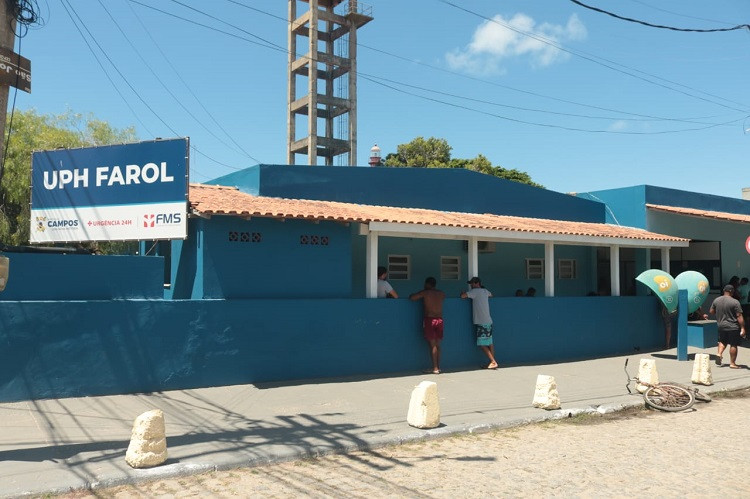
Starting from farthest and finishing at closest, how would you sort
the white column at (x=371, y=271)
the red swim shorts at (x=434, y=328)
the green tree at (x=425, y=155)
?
the green tree at (x=425, y=155)
the white column at (x=371, y=271)
the red swim shorts at (x=434, y=328)

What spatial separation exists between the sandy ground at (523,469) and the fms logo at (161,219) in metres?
4.48

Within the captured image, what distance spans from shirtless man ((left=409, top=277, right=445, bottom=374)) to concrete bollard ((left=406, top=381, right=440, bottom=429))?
11.8 ft

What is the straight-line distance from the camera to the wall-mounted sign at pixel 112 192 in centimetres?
891

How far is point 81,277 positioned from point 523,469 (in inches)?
254

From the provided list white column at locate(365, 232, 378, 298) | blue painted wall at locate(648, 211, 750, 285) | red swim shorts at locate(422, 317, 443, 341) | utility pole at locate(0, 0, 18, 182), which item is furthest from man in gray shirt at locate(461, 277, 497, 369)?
utility pole at locate(0, 0, 18, 182)

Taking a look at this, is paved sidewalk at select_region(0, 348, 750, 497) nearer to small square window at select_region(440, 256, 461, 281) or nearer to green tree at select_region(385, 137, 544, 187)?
small square window at select_region(440, 256, 461, 281)

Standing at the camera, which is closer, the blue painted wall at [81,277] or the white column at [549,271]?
the blue painted wall at [81,277]

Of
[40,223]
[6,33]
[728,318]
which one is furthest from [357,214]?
[728,318]

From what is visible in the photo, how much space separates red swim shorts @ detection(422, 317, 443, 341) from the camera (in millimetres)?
10625

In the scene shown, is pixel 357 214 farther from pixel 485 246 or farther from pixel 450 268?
pixel 485 246

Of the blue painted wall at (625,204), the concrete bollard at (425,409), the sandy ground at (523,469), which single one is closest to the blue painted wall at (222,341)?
the concrete bollard at (425,409)

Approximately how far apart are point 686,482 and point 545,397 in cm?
285

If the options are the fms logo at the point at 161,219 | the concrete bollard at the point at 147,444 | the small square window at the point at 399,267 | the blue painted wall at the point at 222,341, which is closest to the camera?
the concrete bollard at the point at 147,444

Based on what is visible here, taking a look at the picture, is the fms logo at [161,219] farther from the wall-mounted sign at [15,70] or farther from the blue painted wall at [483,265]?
the blue painted wall at [483,265]
